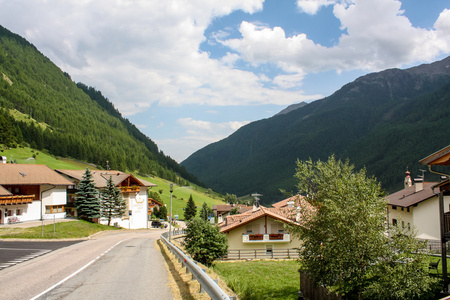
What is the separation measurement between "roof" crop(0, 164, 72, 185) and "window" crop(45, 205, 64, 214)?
389 centimetres

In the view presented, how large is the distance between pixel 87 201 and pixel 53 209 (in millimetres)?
5440

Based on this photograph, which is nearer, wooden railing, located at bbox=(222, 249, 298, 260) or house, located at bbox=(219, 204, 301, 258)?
wooden railing, located at bbox=(222, 249, 298, 260)

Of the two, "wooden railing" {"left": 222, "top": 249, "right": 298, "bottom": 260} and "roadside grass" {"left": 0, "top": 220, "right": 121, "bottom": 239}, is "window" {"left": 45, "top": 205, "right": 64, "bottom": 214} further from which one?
"wooden railing" {"left": 222, "top": 249, "right": 298, "bottom": 260}

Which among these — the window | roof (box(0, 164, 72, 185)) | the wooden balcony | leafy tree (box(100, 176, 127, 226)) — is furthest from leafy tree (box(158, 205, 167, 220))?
the wooden balcony

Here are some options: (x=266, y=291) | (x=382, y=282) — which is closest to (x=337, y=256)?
(x=382, y=282)

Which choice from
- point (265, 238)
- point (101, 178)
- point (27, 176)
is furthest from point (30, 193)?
point (265, 238)

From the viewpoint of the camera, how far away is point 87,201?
5662cm

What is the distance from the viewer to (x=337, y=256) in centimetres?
1187

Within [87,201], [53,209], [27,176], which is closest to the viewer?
[27,176]

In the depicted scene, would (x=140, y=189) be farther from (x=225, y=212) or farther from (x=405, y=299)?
(x=405, y=299)

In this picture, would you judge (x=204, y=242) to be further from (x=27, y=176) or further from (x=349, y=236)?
(x=27, y=176)

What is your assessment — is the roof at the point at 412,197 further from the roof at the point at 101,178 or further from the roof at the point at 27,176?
the roof at the point at 27,176

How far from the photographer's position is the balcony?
36.9 m

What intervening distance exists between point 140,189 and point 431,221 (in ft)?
184
